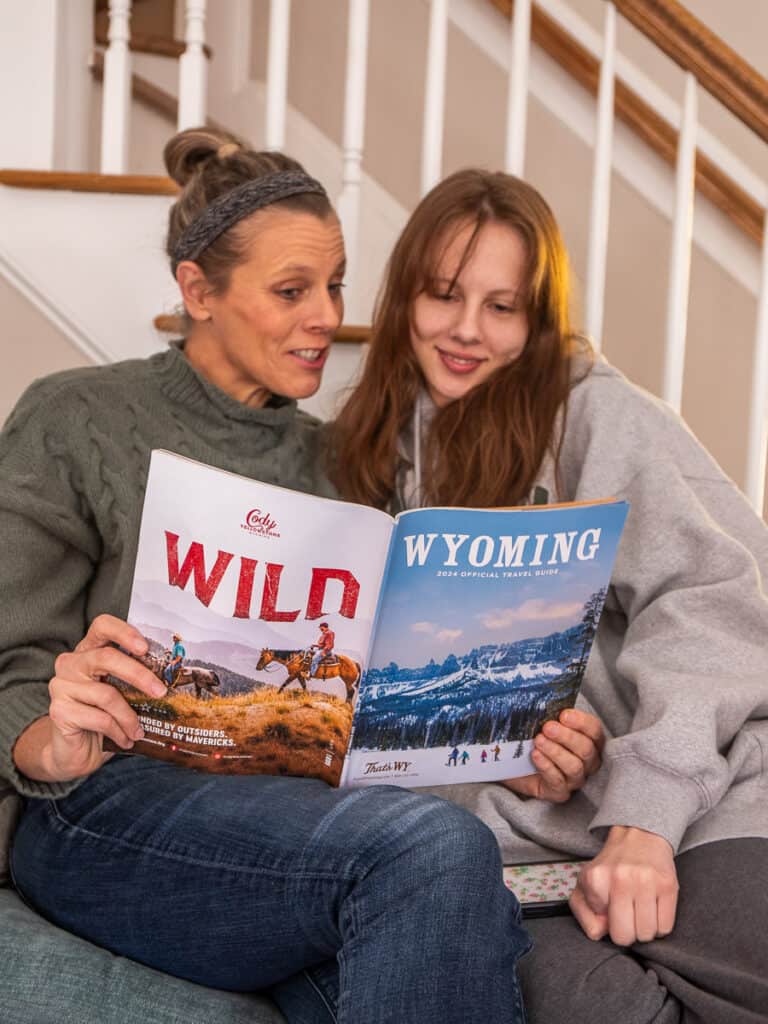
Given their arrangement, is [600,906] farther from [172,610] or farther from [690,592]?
[172,610]

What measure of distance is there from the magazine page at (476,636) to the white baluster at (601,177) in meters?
0.72

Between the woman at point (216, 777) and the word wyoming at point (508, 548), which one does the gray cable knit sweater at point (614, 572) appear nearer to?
the woman at point (216, 777)

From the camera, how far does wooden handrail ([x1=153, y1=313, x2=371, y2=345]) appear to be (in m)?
1.75

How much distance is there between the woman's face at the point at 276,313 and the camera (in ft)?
4.62

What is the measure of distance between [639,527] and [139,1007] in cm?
72

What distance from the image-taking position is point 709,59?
1.78 meters

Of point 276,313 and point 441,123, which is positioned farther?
point 441,123

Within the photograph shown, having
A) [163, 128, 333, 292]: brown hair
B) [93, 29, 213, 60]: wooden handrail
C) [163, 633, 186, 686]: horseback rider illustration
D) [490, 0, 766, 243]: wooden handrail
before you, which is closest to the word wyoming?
[163, 633, 186, 686]: horseback rider illustration

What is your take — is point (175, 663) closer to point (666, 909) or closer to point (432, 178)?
point (666, 909)

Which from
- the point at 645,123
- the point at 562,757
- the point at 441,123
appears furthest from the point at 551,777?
the point at 645,123

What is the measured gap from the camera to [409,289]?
1509mm

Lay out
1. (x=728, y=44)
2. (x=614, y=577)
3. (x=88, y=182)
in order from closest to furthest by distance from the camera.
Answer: (x=614, y=577), (x=88, y=182), (x=728, y=44)

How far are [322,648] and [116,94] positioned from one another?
1.10 m

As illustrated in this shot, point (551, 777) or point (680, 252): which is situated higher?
point (680, 252)
